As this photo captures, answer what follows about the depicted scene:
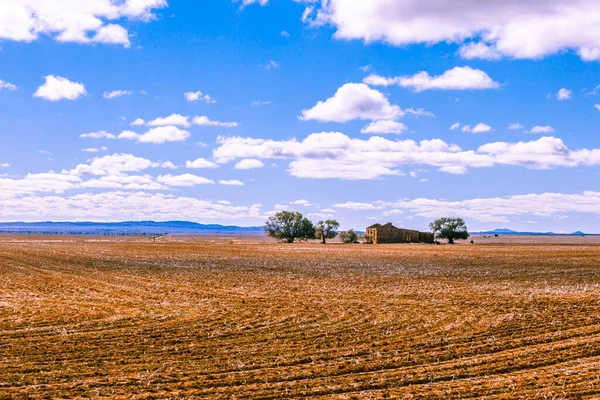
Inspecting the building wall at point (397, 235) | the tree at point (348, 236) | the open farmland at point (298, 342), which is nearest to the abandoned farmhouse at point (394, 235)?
the building wall at point (397, 235)

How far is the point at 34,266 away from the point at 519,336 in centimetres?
3732

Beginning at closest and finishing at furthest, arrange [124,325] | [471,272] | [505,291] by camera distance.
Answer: [124,325] < [505,291] < [471,272]

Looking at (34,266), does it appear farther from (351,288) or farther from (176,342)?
(176,342)

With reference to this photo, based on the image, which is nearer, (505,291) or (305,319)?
(305,319)

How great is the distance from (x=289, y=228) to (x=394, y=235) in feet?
79.8

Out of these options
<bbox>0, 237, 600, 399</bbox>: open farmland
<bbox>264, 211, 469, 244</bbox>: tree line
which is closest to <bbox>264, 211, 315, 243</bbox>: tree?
<bbox>264, 211, 469, 244</bbox>: tree line

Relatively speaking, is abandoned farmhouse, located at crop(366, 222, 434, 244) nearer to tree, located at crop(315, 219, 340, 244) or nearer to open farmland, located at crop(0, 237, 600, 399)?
tree, located at crop(315, 219, 340, 244)

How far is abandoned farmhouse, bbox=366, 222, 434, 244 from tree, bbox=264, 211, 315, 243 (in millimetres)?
14088

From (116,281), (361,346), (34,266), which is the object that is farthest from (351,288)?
(34,266)

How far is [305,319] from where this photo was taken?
61.7 feet

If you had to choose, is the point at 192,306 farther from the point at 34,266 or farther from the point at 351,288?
the point at 34,266

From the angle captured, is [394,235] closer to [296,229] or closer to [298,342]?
[296,229]

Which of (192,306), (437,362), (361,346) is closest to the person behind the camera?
(437,362)

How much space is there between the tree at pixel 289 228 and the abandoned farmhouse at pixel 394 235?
1409cm
